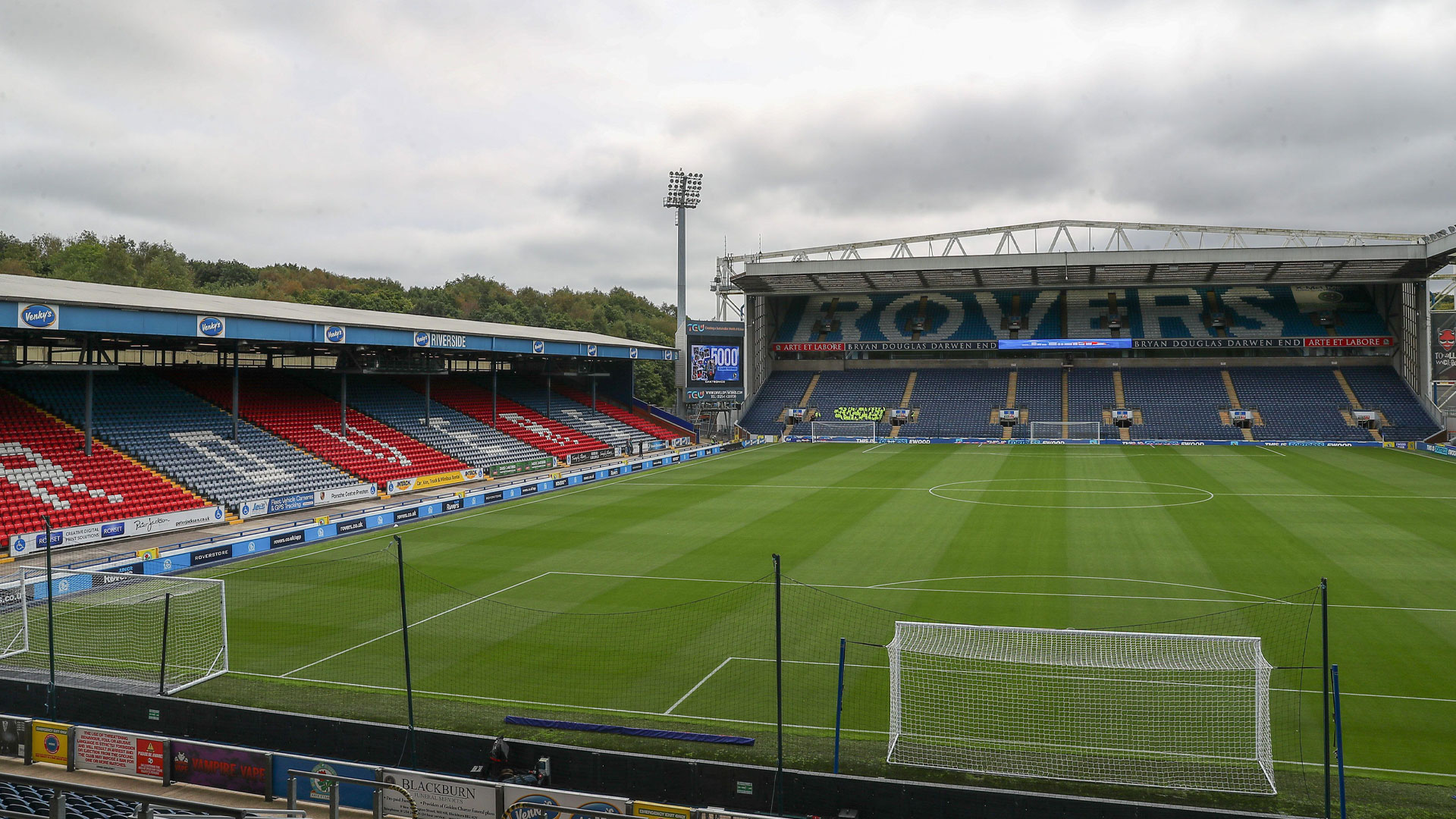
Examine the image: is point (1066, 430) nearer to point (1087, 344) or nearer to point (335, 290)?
point (1087, 344)

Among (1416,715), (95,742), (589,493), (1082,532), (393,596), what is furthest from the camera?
(589,493)

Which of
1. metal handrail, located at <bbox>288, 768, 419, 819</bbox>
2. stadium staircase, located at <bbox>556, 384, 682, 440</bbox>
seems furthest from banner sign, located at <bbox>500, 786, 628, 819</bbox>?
stadium staircase, located at <bbox>556, 384, 682, 440</bbox>

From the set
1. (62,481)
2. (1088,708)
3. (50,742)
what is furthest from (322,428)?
(1088,708)

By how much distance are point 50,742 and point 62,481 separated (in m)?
16.6

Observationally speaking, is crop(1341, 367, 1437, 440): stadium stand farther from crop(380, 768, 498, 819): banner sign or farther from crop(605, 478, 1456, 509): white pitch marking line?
crop(380, 768, 498, 819): banner sign

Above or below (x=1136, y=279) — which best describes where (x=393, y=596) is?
below

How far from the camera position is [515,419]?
46656 millimetres

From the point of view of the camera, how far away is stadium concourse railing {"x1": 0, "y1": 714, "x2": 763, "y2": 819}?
8.76 meters

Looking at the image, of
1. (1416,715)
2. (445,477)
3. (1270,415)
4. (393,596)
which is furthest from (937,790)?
(1270,415)

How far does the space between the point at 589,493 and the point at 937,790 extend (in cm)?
Answer: 2681

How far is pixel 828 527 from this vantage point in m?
26.4

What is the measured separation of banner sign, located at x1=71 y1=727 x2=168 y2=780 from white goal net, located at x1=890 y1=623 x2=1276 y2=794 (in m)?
9.16

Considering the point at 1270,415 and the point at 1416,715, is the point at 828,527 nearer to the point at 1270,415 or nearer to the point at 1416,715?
the point at 1416,715

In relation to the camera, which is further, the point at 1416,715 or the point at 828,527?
the point at 828,527
